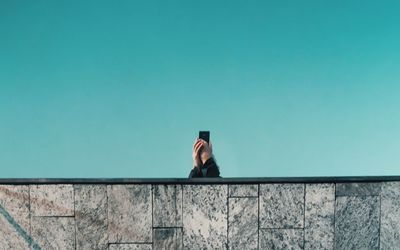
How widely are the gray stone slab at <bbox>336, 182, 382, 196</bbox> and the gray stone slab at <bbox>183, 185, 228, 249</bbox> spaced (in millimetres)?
1209

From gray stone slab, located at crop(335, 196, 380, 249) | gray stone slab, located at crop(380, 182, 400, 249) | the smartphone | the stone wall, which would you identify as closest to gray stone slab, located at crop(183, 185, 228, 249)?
the stone wall

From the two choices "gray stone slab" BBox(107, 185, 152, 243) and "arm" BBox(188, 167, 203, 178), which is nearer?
"gray stone slab" BBox(107, 185, 152, 243)

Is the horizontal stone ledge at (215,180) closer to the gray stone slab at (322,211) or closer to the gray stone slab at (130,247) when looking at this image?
the gray stone slab at (322,211)

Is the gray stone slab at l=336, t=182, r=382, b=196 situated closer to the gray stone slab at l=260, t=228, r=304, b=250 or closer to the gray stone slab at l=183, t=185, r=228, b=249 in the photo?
the gray stone slab at l=260, t=228, r=304, b=250

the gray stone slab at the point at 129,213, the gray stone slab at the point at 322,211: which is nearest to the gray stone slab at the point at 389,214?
the gray stone slab at the point at 322,211

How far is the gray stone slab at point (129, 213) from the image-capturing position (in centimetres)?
240

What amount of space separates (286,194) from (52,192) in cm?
249

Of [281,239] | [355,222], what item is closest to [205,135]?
[281,239]

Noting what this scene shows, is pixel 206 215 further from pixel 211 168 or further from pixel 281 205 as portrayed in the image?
pixel 281 205

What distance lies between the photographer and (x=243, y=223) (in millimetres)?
2387

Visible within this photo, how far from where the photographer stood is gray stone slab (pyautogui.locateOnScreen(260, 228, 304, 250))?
2.39 m

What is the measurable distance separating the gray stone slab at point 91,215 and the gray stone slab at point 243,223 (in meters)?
1.35

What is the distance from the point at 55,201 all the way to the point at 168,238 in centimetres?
127

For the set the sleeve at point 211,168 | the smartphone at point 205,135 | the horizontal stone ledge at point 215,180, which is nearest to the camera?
the horizontal stone ledge at point 215,180
